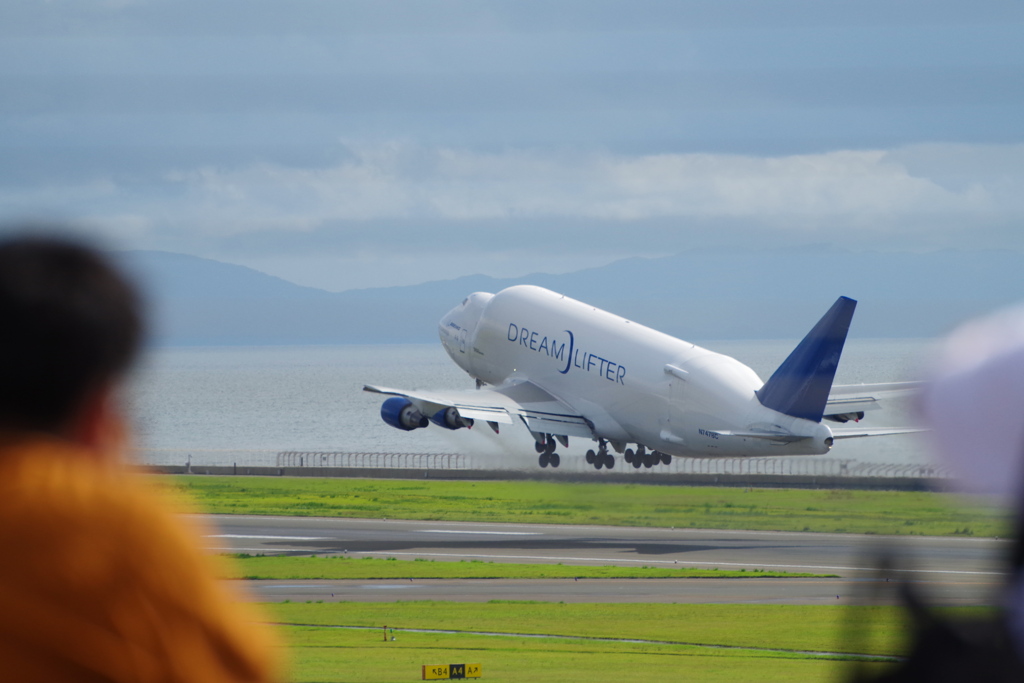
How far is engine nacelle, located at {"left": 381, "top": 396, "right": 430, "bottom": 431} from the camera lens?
60344mm

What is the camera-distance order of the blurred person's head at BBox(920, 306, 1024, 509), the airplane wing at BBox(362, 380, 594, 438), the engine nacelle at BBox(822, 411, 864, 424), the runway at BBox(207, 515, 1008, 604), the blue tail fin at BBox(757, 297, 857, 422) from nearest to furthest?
the blurred person's head at BBox(920, 306, 1024, 509)
the runway at BBox(207, 515, 1008, 604)
the blue tail fin at BBox(757, 297, 857, 422)
the engine nacelle at BBox(822, 411, 864, 424)
the airplane wing at BBox(362, 380, 594, 438)

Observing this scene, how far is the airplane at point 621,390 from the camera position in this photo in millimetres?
47969

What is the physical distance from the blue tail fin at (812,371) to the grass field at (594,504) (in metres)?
6.32

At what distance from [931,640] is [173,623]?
1637mm

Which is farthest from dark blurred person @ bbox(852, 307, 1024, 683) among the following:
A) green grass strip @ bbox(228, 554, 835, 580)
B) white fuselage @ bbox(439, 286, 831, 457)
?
white fuselage @ bbox(439, 286, 831, 457)

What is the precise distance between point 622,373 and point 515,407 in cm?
904

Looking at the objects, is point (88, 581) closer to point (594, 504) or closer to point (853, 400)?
point (594, 504)

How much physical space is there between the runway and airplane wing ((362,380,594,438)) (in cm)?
744

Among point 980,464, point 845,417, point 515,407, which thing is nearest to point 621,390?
point 515,407

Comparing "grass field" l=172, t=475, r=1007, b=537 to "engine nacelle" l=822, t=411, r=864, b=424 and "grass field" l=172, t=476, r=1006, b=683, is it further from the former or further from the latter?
"engine nacelle" l=822, t=411, r=864, b=424

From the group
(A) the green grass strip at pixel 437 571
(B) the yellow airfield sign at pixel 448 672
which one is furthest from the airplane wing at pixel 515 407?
(B) the yellow airfield sign at pixel 448 672

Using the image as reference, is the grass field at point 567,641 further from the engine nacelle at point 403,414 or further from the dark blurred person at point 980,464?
the engine nacelle at point 403,414

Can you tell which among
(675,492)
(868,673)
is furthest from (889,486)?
(675,492)

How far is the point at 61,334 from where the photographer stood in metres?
2.32
